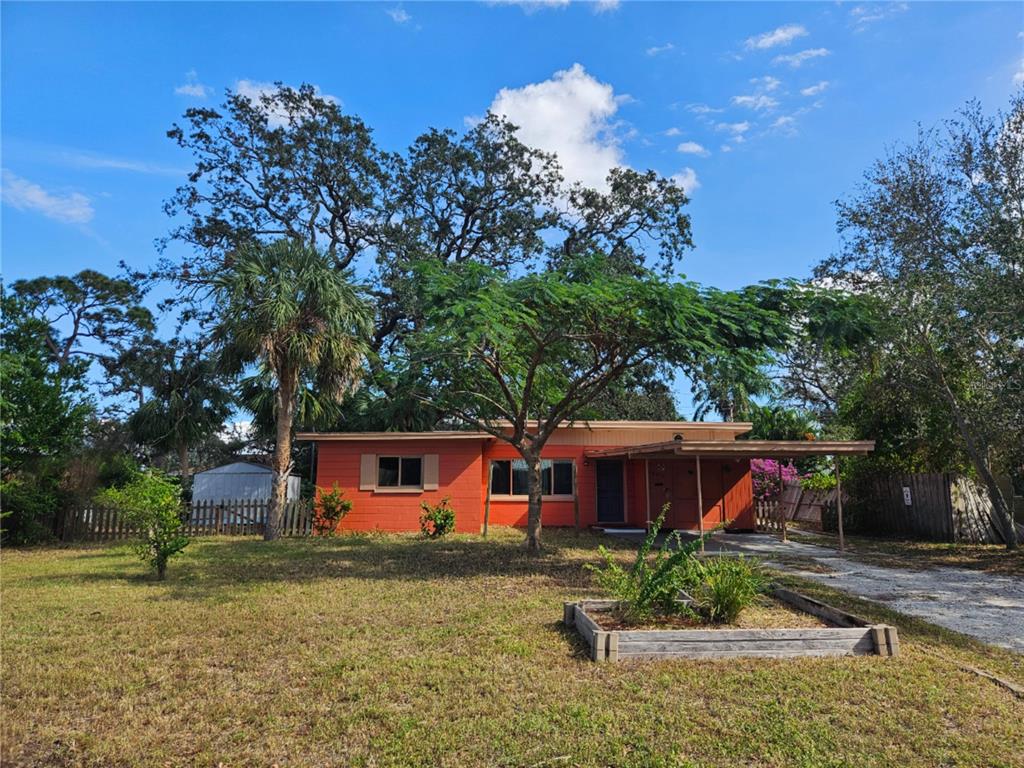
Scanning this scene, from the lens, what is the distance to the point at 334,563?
1057cm

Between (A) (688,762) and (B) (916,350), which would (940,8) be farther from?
(A) (688,762)

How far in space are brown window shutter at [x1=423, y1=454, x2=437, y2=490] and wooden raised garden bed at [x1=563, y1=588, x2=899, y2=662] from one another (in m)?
11.6

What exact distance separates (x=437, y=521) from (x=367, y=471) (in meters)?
2.70

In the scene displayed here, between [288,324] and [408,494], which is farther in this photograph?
[408,494]

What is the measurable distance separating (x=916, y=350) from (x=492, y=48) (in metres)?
10.3

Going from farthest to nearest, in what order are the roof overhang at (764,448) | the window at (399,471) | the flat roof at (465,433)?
the window at (399,471)
the flat roof at (465,433)
the roof overhang at (764,448)

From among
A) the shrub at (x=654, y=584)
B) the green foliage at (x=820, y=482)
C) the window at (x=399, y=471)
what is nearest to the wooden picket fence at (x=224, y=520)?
the window at (x=399, y=471)

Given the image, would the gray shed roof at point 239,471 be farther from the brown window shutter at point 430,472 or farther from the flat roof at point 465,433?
the brown window shutter at point 430,472

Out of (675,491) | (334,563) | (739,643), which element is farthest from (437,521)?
(739,643)

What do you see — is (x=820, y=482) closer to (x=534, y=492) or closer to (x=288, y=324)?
(x=534, y=492)

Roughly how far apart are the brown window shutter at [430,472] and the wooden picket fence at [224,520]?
301 centimetres

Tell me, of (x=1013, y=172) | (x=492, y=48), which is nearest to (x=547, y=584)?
(x=492, y=48)

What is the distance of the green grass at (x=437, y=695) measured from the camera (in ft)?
11.3

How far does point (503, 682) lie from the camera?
175 inches
